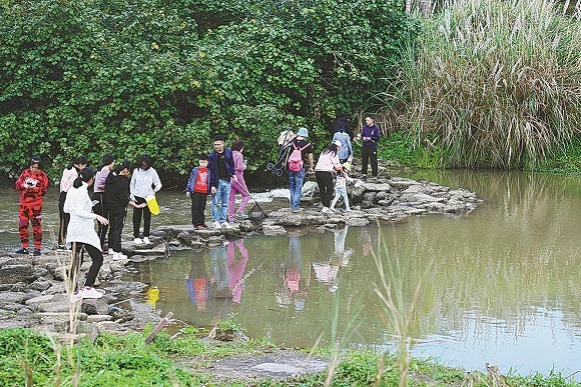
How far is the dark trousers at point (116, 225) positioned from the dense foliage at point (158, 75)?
6.42 metres

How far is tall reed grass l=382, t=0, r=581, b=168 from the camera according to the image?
69.2 ft

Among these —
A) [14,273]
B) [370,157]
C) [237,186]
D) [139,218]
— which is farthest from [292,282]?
[370,157]

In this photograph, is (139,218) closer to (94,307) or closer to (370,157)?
(94,307)

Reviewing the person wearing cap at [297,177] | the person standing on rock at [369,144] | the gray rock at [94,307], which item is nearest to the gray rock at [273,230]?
the person wearing cap at [297,177]

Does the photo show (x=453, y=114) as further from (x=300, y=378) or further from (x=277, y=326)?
(x=300, y=378)

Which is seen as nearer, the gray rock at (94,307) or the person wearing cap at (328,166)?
the gray rock at (94,307)

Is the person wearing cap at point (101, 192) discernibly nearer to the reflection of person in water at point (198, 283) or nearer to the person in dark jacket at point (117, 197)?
the person in dark jacket at point (117, 197)

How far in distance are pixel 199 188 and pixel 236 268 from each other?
2.24 m

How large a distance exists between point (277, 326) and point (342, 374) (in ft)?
7.99

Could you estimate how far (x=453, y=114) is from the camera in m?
21.2

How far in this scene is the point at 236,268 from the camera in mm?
11242

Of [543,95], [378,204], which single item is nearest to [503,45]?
[543,95]

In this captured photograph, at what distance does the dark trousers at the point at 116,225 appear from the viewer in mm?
11242

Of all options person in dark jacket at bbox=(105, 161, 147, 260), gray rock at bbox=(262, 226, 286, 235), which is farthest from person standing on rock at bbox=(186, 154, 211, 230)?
person in dark jacket at bbox=(105, 161, 147, 260)
